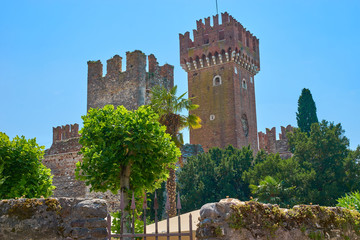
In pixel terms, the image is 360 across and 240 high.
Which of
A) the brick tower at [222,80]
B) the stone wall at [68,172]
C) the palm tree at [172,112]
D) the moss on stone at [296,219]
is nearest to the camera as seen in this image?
the moss on stone at [296,219]

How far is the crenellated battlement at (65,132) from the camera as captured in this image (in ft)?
78.1

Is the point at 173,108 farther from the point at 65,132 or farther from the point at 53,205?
the point at 53,205

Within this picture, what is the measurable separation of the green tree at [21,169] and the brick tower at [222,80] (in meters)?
26.8

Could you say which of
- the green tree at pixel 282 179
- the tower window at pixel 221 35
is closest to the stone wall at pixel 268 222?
the green tree at pixel 282 179

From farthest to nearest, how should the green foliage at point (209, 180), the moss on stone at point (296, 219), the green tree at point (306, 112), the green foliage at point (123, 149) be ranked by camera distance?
the green tree at point (306, 112), the green foliage at point (209, 180), the green foliage at point (123, 149), the moss on stone at point (296, 219)

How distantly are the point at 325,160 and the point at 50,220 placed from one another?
2305 cm

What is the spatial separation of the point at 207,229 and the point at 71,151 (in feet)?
52.3

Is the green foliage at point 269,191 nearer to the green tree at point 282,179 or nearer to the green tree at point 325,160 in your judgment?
the green tree at point 282,179

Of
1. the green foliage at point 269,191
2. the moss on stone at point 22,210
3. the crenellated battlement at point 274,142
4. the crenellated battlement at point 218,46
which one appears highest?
the crenellated battlement at point 218,46

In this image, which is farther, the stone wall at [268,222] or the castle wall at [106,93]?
the castle wall at [106,93]

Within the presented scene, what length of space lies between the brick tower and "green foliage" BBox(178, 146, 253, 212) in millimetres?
8746

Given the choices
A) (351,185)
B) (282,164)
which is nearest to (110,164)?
(282,164)

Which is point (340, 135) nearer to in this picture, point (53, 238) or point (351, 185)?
point (351, 185)

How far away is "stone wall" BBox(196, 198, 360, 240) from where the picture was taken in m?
5.86
